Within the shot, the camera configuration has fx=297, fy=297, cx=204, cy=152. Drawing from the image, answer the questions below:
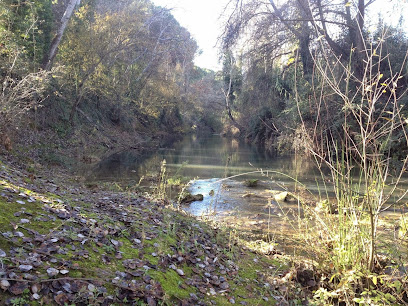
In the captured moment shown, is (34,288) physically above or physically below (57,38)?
below

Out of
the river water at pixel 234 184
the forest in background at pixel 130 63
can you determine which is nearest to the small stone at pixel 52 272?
the river water at pixel 234 184

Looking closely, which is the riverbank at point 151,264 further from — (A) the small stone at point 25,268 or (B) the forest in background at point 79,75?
(B) the forest in background at point 79,75

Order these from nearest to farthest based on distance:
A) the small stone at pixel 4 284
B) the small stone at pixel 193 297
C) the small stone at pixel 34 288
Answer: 1. the small stone at pixel 4 284
2. the small stone at pixel 34 288
3. the small stone at pixel 193 297

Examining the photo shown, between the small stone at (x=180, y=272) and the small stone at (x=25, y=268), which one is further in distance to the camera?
the small stone at (x=180, y=272)

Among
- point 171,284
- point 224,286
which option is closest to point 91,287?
point 171,284

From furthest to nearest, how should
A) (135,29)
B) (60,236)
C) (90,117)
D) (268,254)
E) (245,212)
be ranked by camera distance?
(90,117)
(135,29)
(245,212)
(268,254)
(60,236)

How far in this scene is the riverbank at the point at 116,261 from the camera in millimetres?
2279

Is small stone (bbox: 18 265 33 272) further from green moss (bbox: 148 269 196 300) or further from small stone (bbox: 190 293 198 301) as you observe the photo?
small stone (bbox: 190 293 198 301)

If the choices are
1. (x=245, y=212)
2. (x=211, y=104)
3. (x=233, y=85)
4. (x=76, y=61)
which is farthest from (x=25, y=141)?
(x=211, y=104)

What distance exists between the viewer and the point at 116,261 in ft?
9.84

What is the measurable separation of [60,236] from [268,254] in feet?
11.3

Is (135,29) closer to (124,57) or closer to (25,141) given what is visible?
(124,57)

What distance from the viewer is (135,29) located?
1891 centimetres

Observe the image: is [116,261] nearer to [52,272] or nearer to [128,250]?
[128,250]
